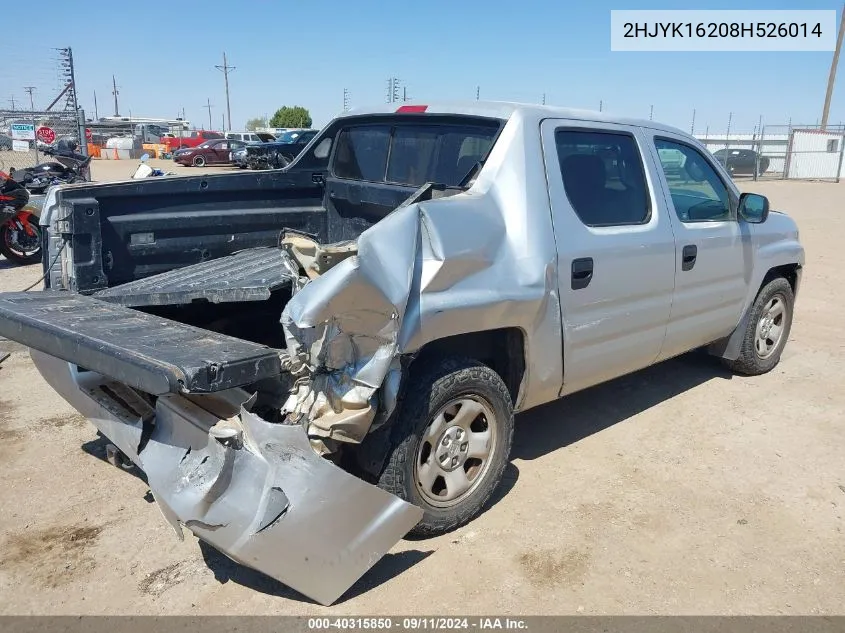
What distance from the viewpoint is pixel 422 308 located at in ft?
9.64

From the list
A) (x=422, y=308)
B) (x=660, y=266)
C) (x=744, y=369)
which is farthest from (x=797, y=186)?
(x=422, y=308)

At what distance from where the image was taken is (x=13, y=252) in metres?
9.91

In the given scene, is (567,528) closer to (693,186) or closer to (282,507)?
(282,507)

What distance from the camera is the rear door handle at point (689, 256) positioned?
4316 millimetres

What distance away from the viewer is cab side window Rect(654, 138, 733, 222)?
14.4ft

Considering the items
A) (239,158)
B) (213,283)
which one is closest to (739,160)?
(239,158)

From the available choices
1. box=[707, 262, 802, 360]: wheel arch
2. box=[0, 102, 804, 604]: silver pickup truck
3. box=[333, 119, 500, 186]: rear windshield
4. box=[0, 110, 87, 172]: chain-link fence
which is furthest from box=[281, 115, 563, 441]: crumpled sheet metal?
box=[0, 110, 87, 172]: chain-link fence

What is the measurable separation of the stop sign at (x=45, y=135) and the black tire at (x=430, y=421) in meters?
17.3

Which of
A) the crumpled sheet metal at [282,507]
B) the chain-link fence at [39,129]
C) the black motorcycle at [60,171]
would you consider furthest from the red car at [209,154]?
the crumpled sheet metal at [282,507]

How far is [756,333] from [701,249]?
1.44 metres

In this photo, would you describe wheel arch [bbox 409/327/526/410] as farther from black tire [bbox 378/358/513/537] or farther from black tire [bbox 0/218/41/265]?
black tire [bbox 0/218/41/265]

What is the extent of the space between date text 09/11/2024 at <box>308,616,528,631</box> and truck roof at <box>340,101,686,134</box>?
7.67ft

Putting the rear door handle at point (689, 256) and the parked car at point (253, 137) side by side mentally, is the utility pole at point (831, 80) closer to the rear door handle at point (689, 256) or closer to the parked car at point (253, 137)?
the parked car at point (253, 137)

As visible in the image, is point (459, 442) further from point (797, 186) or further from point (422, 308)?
point (797, 186)
